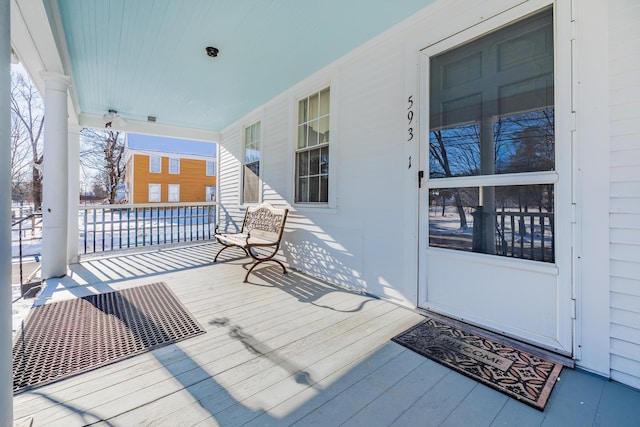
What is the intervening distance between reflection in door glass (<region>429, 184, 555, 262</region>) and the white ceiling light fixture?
18.8 feet

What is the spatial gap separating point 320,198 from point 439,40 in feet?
6.99

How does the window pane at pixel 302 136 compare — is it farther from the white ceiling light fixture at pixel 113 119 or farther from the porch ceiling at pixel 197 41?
the white ceiling light fixture at pixel 113 119

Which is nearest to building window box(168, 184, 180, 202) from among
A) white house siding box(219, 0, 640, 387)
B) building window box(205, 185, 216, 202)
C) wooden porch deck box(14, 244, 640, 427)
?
building window box(205, 185, 216, 202)

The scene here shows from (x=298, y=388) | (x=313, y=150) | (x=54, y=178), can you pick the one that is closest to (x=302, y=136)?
(x=313, y=150)

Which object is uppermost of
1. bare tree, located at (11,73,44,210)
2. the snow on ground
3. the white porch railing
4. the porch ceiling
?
bare tree, located at (11,73,44,210)

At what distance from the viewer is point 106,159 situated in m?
15.3

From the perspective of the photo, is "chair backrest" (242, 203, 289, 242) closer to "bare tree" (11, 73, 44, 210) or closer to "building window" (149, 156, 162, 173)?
"bare tree" (11, 73, 44, 210)

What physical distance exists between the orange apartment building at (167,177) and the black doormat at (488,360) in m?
17.7

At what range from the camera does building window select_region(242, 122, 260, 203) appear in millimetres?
5246

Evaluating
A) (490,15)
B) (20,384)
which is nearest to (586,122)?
(490,15)

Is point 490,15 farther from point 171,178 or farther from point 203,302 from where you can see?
point 171,178

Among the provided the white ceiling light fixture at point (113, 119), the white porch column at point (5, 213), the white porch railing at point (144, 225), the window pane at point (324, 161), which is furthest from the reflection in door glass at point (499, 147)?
the white ceiling light fixture at point (113, 119)

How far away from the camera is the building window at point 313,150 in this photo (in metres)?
3.67

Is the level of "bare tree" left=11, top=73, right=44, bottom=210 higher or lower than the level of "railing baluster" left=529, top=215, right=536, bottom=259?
higher
